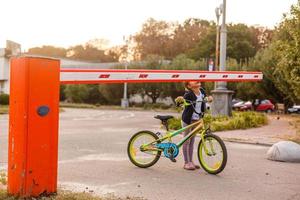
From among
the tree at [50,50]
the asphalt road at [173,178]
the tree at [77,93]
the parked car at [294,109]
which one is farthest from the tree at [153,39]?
the asphalt road at [173,178]

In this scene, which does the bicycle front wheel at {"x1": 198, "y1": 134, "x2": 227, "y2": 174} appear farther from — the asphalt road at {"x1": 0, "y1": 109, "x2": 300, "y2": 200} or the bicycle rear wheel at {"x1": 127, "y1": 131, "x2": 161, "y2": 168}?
the bicycle rear wheel at {"x1": 127, "y1": 131, "x2": 161, "y2": 168}

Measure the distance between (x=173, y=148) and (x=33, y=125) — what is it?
3.42 metres

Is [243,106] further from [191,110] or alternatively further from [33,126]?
[33,126]

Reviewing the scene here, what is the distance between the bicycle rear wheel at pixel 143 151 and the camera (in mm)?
8539

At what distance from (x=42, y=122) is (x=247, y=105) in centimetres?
3988

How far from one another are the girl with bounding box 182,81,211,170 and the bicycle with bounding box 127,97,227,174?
0.11 meters

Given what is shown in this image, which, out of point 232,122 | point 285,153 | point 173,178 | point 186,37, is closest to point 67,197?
point 173,178

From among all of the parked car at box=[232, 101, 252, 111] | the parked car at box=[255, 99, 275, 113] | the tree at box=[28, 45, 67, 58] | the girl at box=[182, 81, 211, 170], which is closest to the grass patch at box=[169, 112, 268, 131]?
the girl at box=[182, 81, 211, 170]

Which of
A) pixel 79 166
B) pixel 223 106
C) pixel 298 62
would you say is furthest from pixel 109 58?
pixel 79 166

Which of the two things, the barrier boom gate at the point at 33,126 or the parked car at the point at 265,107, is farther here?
the parked car at the point at 265,107

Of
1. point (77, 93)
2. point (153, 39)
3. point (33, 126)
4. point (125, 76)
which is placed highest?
point (153, 39)

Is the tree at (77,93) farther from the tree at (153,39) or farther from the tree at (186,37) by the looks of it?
the tree at (186,37)

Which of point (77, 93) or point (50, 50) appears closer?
point (77, 93)

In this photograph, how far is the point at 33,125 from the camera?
5.43 metres
